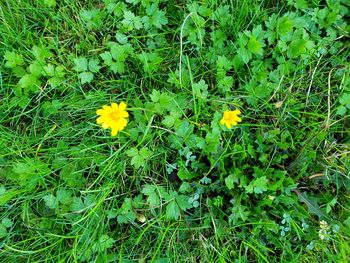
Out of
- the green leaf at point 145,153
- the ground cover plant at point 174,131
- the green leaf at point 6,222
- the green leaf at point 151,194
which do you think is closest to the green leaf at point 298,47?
the ground cover plant at point 174,131

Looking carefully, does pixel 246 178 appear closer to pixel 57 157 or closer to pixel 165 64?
pixel 165 64

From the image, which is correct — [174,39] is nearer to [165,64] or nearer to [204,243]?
[165,64]

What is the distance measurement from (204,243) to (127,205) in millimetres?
473

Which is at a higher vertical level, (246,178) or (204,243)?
(246,178)

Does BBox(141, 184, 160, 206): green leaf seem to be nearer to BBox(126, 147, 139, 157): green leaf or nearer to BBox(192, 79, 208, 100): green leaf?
BBox(126, 147, 139, 157): green leaf

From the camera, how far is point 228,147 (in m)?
2.25

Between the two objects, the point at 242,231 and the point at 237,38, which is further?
the point at 237,38

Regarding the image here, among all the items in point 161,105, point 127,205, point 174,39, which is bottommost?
point 127,205

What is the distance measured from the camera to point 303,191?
2254 millimetres

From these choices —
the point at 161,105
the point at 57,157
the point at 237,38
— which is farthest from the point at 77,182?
the point at 237,38

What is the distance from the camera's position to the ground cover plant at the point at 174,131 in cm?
217

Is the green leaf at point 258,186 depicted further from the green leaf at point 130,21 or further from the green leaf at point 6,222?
the green leaf at point 6,222

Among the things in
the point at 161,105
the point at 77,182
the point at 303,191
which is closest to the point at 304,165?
the point at 303,191

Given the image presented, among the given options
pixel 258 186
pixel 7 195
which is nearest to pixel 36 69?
pixel 7 195
